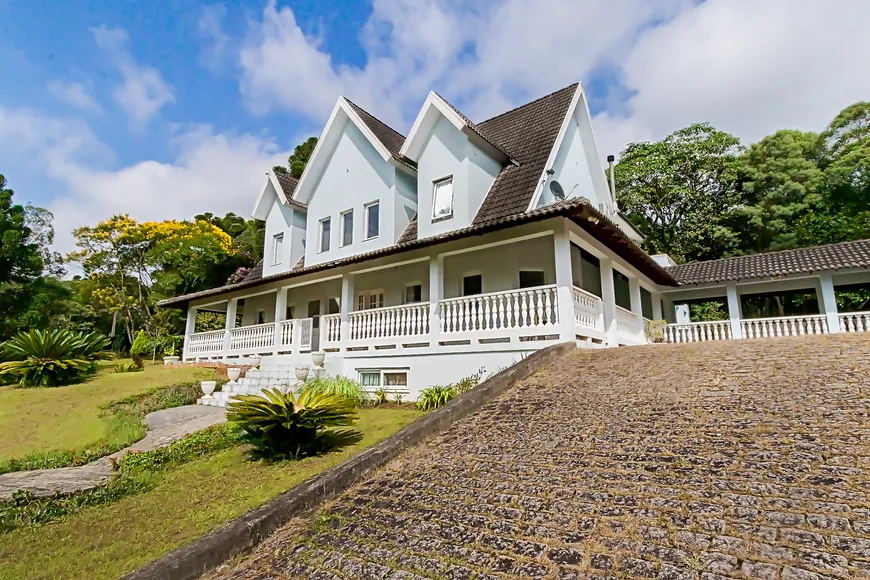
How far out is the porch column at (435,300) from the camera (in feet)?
37.6

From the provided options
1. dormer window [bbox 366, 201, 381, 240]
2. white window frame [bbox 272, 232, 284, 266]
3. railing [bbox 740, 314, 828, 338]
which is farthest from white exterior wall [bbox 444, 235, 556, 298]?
white window frame [bbox 272, 232, 284, 266]

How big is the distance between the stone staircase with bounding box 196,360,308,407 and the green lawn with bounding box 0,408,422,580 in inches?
205

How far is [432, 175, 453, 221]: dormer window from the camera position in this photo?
13508 millimetres

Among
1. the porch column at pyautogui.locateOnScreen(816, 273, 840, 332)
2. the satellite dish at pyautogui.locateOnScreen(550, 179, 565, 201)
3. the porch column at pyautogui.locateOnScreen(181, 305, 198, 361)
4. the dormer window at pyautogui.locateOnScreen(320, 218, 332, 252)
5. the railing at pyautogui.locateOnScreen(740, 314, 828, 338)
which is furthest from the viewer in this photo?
the porch column at pyautogui.locateOnScreen(181, 305, 198, 361)

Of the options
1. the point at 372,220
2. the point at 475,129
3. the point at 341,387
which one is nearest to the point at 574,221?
the point at 475,129

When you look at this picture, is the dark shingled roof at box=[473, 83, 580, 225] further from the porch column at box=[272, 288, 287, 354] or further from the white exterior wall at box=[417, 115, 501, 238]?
the porch column at box=[272, 288, 287, 354]

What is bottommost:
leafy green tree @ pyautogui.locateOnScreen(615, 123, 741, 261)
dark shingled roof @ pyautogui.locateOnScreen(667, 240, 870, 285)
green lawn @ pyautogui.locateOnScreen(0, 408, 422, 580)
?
Result: green lawn @ pyautogui.locateOnScreen(0, 408, 422, 580)

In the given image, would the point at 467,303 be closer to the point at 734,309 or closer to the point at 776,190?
the point at 734,309

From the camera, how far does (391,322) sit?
41.4ft

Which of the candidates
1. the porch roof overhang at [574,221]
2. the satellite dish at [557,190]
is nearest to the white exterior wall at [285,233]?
the porch roof overhang at [574,221]

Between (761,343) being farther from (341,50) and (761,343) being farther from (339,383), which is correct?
(341,50)

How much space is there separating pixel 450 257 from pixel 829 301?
12.7 metres

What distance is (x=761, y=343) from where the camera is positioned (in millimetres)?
8453

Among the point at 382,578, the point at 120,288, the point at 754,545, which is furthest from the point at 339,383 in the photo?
the point at 120,288
